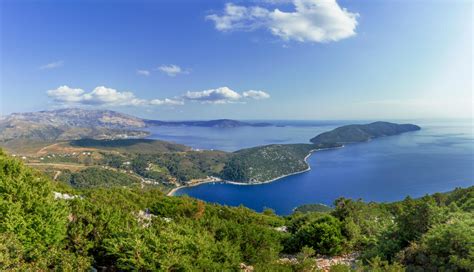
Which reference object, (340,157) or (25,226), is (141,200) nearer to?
(25,226)

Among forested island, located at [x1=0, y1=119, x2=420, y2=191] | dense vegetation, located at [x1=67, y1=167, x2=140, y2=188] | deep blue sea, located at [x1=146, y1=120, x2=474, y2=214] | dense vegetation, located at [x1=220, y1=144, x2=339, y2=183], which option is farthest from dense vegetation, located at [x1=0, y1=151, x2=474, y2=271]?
dense vegetation, located at [x1=220, y1=144, x2=339, y2=183]

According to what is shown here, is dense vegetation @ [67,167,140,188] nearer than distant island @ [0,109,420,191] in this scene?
Yes

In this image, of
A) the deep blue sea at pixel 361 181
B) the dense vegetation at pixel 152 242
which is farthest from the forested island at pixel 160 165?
the dense vegetation at pixel 152 242

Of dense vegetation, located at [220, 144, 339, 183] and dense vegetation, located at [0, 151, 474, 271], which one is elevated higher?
dense vegetation, located at [0, 151, 474, 271]

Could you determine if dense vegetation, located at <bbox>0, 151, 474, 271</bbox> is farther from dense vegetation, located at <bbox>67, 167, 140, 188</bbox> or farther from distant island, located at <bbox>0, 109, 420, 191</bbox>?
distant island, located at <bbox>0, 109, 420, 191</bbox>

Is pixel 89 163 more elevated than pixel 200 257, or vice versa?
pixel 200 257

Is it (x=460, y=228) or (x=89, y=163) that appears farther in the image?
(x=89, y=163)

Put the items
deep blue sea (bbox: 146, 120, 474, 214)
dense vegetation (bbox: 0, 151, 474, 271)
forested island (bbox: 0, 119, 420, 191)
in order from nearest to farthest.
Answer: dense vegetation (bbox: 0, 151, 474, 271) < deep blue sea (bbox: 146, 120, 474, 214) < forested island (bbox: 0, 119, 420, 191)

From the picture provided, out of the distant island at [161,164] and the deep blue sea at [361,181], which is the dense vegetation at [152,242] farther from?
the distant island at [161,164]

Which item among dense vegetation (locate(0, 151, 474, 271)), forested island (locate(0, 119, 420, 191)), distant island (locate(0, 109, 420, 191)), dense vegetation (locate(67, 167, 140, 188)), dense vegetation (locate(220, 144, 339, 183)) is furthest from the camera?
dense vegetation (locate(220, 144, 339, 183))

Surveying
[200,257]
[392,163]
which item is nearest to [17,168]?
[200,257]

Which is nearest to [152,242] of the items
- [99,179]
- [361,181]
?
[361,181]
